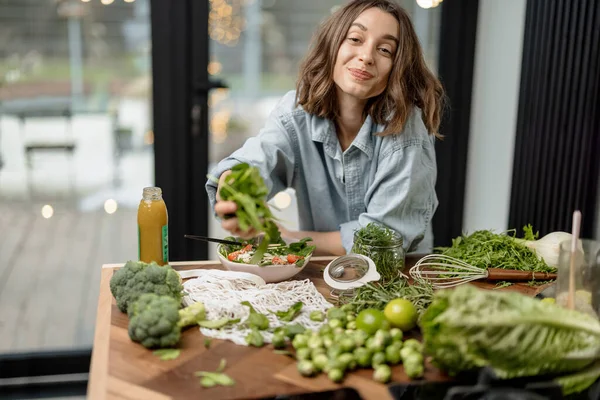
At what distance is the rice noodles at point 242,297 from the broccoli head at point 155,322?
0.33 ft

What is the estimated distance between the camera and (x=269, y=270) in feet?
6.22

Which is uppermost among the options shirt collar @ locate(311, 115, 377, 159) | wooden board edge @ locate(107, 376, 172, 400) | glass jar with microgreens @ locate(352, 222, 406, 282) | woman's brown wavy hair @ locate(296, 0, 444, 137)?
woman's brown wavy hair @ locate(296, 0, 444, 137)

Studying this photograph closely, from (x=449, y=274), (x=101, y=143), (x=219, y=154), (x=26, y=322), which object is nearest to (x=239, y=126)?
(x=219, y=154)

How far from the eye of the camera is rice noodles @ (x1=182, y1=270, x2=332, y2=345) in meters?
1.64

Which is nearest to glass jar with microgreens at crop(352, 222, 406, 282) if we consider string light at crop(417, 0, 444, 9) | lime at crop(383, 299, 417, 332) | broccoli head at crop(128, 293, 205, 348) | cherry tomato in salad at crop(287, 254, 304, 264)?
cherry tomato in salad at crop(287, 254, 304, 264)

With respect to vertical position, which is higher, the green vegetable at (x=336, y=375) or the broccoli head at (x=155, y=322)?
the broccoli head at (x=155, y=322)

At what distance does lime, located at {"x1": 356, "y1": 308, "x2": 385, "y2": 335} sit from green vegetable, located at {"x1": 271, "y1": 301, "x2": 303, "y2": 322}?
0.56ft

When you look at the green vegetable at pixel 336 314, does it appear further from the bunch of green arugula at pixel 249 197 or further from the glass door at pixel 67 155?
the glass door at pixel 67 155

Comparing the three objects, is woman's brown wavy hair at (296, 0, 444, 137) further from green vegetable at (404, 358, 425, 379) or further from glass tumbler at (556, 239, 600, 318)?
green vegetable at (404, 358, 425, 379)

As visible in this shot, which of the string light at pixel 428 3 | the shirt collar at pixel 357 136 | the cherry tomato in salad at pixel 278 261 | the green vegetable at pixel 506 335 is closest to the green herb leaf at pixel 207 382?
the green vegetable at pixel 506 335

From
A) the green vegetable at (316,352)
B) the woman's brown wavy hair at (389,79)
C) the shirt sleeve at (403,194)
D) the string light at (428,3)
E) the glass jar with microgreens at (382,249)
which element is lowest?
the green vegetable at (316,352)

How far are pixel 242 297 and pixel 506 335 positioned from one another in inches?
27.3

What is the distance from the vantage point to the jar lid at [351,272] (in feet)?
5.95

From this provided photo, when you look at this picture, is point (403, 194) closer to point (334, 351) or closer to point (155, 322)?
point (334, 351)
